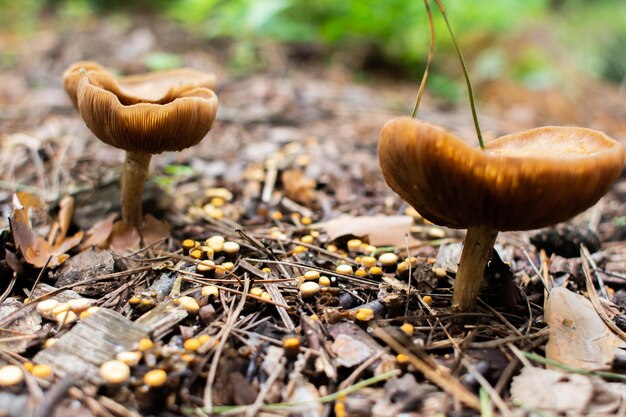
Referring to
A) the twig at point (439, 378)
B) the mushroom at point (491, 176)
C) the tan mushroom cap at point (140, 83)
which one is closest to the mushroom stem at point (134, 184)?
the tan mushroom cap at point (140, 83)

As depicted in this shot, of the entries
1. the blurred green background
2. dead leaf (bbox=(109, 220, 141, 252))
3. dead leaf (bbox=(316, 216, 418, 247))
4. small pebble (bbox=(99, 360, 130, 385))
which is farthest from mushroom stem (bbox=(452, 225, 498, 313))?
the blurred green background

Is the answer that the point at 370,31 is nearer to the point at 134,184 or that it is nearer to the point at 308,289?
the point at 134,184

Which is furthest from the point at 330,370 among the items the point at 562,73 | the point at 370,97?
the point at 562,73

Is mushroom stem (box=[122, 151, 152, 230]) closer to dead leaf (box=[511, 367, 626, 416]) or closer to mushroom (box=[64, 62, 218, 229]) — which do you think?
mushroom (box=[64, 62, 218, 229])

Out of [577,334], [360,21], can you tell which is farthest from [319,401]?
[360,21]

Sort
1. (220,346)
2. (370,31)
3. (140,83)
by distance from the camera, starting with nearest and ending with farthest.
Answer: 1. (220,346)
2. (140,83)
3. (370,31)

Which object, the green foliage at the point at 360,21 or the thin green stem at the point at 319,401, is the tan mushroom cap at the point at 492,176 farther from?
the green foliage at the point at 360,21
